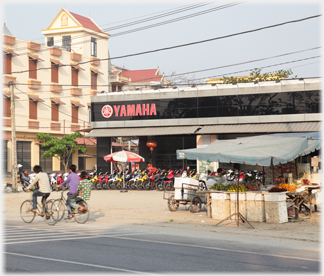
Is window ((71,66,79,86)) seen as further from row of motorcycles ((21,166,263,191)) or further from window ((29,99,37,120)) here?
row of motorcycles ((21,166,263,191))

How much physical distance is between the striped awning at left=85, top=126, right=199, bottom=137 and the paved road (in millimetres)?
19077

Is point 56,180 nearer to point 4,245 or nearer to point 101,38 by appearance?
point 4,245

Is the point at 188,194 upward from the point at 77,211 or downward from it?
upward

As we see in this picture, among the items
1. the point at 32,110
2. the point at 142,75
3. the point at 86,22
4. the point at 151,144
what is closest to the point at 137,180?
the point at 151,144

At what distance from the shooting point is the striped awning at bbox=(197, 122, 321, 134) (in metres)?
28.8

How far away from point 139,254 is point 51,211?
5685mm

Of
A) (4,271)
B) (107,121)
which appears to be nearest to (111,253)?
(4,271)

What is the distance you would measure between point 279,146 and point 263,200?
189 cm

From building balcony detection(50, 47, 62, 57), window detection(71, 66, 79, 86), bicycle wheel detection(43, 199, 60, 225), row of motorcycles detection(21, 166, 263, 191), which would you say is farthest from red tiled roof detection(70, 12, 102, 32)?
bicycle wheel detection(43, 199, 60, 225)

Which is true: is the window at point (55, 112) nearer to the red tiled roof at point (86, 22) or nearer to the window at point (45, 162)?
the window at point (45, 162)

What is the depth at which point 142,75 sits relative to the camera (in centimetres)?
8544

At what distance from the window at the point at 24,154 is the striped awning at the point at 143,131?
630 inches

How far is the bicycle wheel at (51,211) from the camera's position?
1396 cm

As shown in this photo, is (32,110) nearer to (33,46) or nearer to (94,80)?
(33,46)
